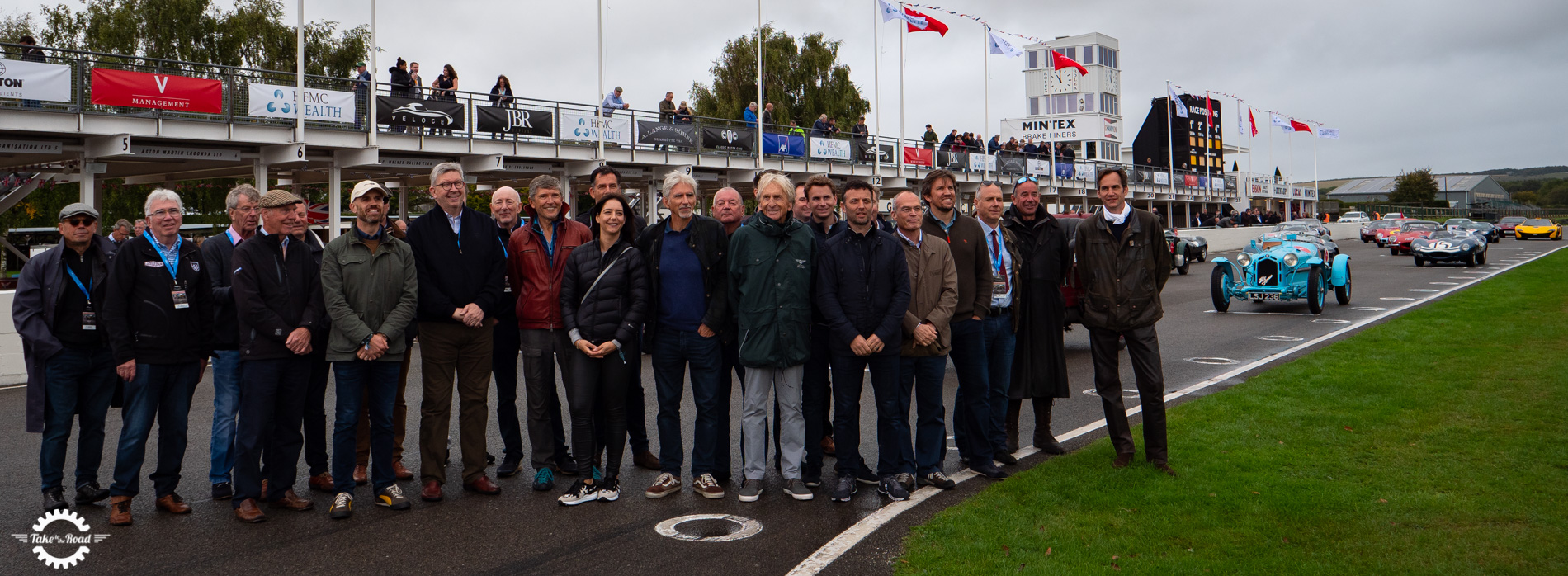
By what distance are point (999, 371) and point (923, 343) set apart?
974 millimetres

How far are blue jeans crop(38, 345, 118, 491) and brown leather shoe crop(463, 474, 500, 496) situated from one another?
2.05m

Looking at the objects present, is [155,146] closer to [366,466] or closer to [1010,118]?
[366,466]

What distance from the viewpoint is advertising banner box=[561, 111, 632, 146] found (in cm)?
2527

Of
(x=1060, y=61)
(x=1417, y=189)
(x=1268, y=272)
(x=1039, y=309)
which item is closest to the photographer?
(x=1039, y=309)

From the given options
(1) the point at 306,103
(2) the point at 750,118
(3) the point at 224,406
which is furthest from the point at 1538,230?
(3) the point at 224,406

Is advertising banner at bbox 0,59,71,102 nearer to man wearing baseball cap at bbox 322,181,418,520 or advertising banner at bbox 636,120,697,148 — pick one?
advertising banner at bbox 636,120,697,148

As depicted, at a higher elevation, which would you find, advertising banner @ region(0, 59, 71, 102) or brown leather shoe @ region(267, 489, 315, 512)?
advertising banner @ region(0, 59, 71, 102)

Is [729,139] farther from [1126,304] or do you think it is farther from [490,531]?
[490,531]

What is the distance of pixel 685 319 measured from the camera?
6.05m

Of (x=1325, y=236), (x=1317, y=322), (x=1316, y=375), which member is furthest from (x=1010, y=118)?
(x=1316, y=375)

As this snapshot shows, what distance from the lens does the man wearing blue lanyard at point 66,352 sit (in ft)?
18.6

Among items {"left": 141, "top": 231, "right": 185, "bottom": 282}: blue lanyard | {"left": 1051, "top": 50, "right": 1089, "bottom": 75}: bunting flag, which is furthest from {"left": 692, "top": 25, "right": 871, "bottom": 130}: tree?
{"left": 141, "top": 231, "right": 185, "bottom": 282}: blue lanyard

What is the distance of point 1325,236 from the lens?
66.7ft

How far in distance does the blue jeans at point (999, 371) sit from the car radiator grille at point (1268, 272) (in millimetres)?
12429
